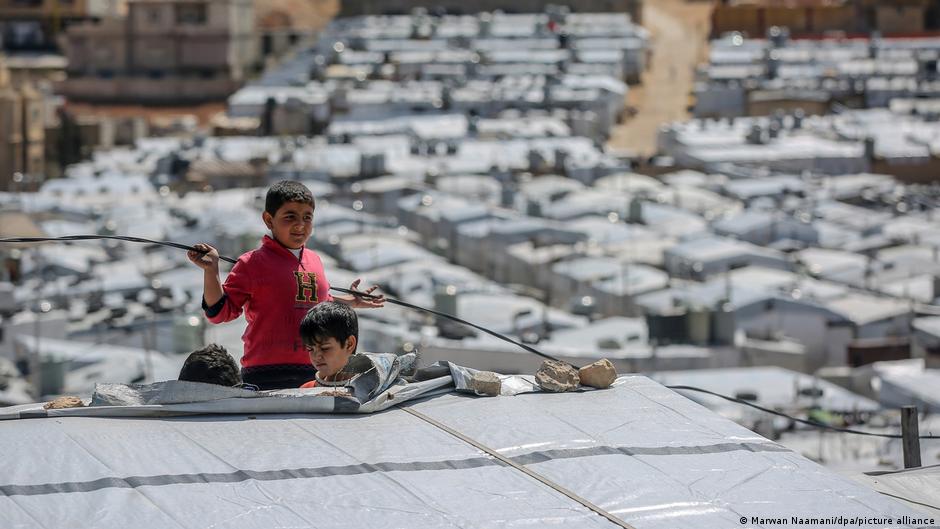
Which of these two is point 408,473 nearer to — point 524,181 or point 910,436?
point 910,436

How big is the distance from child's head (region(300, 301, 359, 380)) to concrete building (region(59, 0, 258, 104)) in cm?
5434

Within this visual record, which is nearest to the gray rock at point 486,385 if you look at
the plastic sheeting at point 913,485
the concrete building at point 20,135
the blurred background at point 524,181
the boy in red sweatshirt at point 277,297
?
the blurred background at point 524,181

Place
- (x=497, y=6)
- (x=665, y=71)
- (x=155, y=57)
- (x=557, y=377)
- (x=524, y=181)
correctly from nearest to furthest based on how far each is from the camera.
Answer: (x=557, y=377) → (x=524, y=181) → (x=155, y=57) → (x=665, y=71) → (x=497, y=6)

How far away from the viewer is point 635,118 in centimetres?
5434

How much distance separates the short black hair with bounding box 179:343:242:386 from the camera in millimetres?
6035

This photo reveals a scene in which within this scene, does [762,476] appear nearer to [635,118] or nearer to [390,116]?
[390,116]

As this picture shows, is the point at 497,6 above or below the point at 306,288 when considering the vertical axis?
below

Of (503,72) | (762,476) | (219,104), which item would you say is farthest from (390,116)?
(762,476)

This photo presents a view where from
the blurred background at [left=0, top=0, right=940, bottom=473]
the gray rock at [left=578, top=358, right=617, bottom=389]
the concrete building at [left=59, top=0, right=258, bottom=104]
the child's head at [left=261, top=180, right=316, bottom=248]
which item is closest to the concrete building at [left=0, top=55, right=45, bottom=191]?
the blurred background at [left=0, top=0, right=940, bottom=473]

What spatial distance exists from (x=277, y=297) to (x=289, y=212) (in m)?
0.28

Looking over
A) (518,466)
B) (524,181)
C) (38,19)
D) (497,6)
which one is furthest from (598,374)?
(38,19)

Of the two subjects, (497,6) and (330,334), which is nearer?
(330,334)

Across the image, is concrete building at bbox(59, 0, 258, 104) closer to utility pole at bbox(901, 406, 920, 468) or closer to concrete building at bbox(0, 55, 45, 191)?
concrete building at bbox(0, 55, 45, 191)

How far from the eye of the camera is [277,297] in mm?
6379
